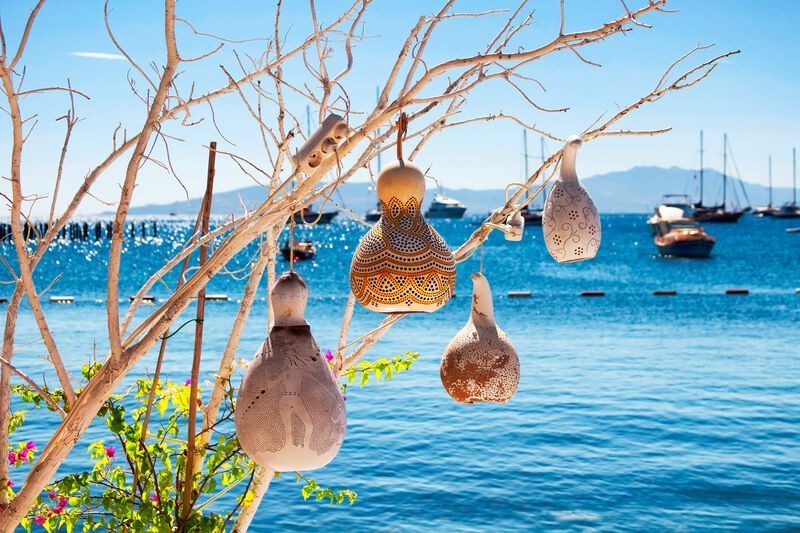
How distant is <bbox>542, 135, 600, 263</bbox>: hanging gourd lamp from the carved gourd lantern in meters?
0.81

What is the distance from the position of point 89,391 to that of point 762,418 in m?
11.2

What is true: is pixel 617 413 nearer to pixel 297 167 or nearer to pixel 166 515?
pixel 166 515

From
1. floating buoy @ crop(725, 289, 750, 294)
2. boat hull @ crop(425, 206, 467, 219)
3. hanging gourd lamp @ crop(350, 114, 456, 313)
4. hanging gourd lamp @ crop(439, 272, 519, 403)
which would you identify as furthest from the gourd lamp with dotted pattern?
boat hull @ crop(425, 206, 467, 219)

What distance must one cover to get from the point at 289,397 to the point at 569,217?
963mm

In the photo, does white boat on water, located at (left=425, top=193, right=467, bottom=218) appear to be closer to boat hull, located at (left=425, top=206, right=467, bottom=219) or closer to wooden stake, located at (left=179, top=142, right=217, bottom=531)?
boat hull, located at (left=425, top=206, right=467, bottom=219)

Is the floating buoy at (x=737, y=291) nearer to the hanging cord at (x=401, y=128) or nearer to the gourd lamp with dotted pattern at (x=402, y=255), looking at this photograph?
the gourd lamp with dotted pattern at (x=402, y=255)

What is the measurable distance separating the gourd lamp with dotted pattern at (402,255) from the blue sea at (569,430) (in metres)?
1.35

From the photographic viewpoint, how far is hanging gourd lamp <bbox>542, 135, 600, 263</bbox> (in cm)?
230


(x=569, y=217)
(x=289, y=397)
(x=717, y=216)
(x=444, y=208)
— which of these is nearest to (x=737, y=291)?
(x=569, y=217)

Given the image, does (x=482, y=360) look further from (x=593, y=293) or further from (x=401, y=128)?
(x=593, y=293)

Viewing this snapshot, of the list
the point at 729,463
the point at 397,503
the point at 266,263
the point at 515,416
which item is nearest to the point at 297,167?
the point at 266,263

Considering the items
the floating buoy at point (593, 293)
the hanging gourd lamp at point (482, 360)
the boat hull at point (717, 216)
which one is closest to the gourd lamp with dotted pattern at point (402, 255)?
the hanging gourd lamp at point (482, 360)

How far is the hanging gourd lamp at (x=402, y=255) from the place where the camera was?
6.48ft

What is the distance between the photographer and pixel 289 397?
177cm
